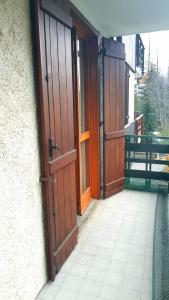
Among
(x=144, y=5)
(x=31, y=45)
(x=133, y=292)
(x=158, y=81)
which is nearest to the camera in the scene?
(x=31, y=45)

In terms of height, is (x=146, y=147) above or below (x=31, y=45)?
below

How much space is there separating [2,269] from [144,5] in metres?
2.66

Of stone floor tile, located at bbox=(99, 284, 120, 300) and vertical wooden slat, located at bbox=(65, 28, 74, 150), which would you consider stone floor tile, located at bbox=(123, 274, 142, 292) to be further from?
vertical wooden slat, located at bbox=(65, 28, 74, 150)

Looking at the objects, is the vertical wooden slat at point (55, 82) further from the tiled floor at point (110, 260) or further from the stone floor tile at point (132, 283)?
the stone floor tile at point (132, 283)

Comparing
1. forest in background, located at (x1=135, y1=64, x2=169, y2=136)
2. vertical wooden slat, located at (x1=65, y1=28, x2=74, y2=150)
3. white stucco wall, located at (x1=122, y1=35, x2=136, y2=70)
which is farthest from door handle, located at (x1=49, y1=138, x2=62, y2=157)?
forest in background, located at (x1=135, y1=64, x2=169, y2=136)

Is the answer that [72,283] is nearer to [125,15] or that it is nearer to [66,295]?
[66,295]

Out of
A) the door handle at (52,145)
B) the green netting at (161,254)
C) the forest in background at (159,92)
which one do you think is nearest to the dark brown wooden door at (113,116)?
the green netting at (161,254)

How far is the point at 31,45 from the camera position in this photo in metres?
1.64

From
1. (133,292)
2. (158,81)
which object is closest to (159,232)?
(133,292)

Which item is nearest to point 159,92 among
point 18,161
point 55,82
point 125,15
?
point 125,15

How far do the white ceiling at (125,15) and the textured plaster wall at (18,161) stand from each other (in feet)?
3.83

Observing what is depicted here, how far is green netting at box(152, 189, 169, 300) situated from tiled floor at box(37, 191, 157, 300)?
0.06m

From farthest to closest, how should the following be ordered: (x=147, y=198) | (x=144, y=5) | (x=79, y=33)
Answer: (x=147, y=198)
(x=79, y=33)
(x=144, y=5)

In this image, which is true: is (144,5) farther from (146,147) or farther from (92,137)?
(146,147)
